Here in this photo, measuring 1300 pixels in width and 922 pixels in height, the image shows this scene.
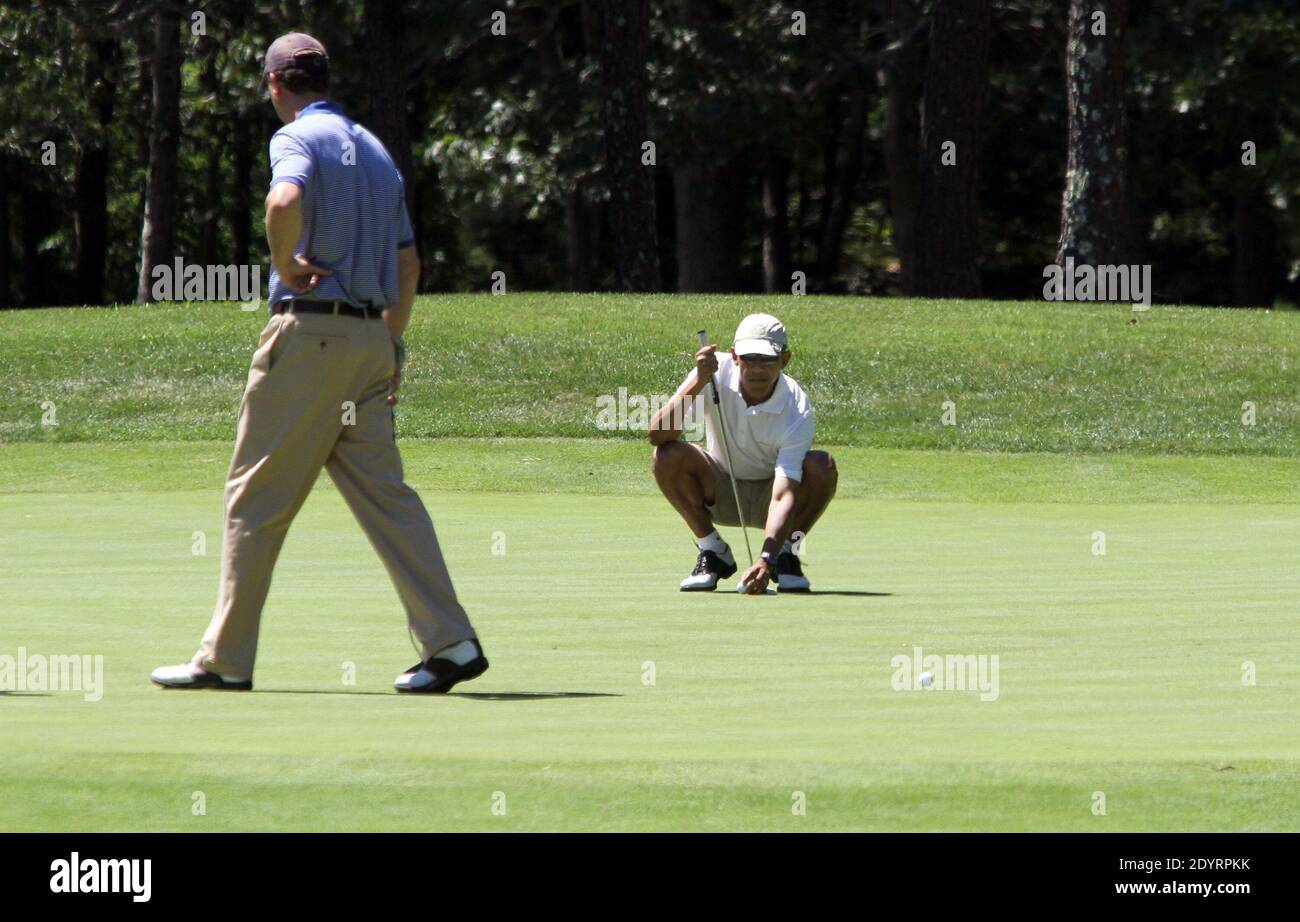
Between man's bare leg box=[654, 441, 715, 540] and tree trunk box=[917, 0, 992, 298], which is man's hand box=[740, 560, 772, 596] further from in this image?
tree trunk box=[917, 0, 992, 298]

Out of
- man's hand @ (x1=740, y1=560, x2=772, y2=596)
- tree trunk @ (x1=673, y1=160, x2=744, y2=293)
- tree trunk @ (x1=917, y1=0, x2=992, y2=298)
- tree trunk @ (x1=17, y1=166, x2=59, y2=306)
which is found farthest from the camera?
tree trunk @ (x1=17, y1=166, x2=59, y2=306)

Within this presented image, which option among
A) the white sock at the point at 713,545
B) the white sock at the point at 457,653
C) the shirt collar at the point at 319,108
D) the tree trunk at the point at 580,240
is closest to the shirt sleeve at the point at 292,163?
the shirt collar at the point at 319,108

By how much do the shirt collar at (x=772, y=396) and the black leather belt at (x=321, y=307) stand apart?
160 inches

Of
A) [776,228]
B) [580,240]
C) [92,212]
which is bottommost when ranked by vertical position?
[580,240]

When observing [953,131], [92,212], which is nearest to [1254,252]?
[953,131]

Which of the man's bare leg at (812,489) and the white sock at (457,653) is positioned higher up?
the man's bare leg at (812,489)

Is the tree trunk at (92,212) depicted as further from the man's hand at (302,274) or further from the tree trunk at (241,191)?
the man's hand at (302,274)

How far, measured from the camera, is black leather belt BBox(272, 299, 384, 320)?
7.14m

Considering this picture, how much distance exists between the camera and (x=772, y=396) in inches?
435

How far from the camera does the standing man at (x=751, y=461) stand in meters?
10.6

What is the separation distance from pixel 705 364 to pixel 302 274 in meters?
3.84

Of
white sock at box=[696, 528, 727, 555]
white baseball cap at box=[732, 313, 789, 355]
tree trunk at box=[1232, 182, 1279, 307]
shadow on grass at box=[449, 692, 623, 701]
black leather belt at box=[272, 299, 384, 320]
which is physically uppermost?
tree trunk at box=[1232, 182, 1279, 307]

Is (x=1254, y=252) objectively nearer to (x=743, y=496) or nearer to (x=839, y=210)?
(x=839, y=210)

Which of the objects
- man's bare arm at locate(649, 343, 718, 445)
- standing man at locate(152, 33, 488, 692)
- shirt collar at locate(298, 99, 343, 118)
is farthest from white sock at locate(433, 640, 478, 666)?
man's bare arm at locate(649, 343, 718, 445)
